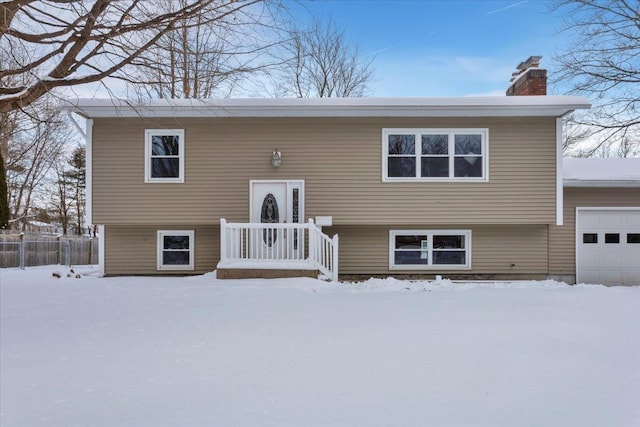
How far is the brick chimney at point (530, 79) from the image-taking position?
11.5 meters

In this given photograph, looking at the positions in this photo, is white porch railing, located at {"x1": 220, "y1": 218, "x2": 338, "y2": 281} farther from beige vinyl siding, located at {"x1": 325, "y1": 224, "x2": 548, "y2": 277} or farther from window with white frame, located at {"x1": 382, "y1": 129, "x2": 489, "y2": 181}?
window with white frame, located at {"x1": 382, "y1": 129, "x2": 489, "y2": 181}

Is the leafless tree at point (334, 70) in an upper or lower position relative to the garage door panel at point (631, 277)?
upper

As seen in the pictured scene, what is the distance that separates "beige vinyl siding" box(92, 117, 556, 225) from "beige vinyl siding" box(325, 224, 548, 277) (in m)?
0.52

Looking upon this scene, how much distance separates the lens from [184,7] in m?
5.46

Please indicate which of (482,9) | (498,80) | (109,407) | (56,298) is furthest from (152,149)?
(498,80)

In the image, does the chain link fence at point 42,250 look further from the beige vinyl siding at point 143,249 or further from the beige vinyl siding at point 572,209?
the beige vinyl siding at point 572,209

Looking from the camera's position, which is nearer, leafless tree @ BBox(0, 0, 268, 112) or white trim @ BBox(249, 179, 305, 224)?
leafless tree @ BBox(0, 0, 268, 112)

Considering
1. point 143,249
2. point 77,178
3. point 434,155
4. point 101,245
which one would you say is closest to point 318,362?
point 434,155

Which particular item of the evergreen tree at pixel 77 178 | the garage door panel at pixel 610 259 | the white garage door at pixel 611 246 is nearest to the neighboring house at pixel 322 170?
the white garage door at pixel 611 246

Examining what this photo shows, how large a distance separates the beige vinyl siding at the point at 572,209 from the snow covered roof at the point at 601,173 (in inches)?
11.4

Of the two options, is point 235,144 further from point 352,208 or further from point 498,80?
point 498,80

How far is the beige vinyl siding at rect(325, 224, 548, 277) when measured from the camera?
10.6m

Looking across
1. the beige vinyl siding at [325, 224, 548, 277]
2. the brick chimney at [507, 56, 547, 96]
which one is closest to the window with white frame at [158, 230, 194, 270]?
the beige vinyl siding at [325, 224, 548, 277]

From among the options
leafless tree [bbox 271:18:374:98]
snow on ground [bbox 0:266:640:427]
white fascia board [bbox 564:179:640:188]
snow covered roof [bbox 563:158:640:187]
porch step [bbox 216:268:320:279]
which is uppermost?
leafless tree [bbox 271:18:374:98]
